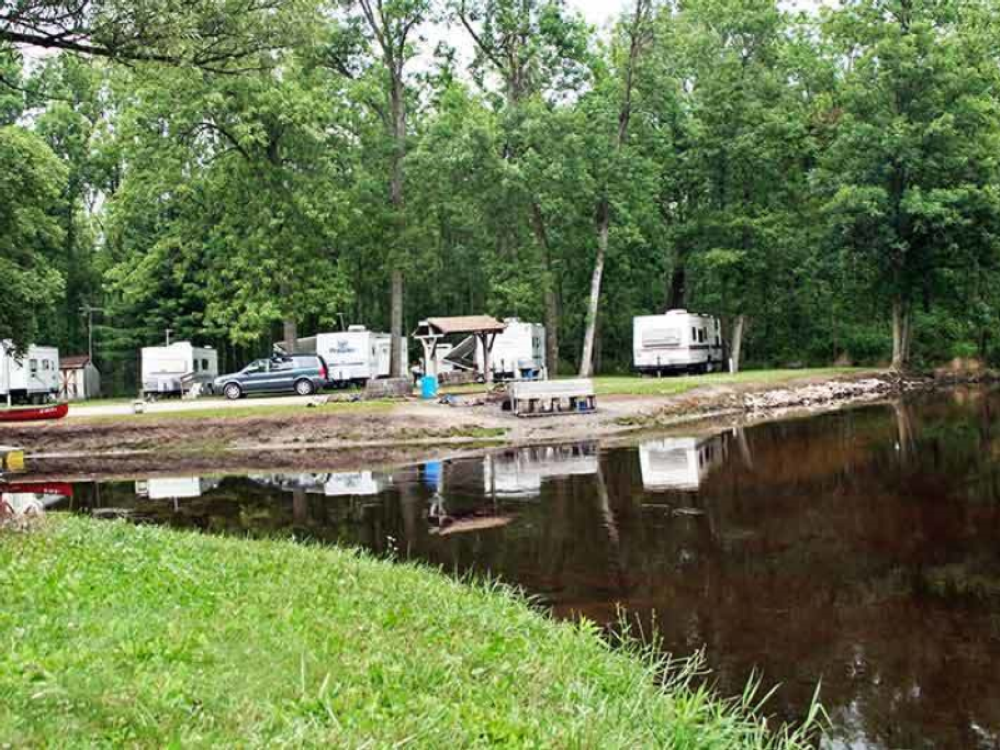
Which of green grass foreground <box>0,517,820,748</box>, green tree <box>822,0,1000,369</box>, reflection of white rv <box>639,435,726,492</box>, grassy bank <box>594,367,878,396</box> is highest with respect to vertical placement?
green tree <box>822,0,1000,369</box>

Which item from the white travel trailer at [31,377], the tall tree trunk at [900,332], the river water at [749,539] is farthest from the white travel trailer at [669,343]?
the white travel trailer at [31,377]

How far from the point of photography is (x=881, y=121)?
39.4 m

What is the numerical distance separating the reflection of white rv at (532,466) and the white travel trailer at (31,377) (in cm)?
2463

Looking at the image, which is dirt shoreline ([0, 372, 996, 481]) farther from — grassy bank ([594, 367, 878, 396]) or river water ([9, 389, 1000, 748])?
river water ([9, 389, 1000, 748])

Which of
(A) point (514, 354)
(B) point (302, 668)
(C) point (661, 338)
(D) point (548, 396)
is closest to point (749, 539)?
(B) point (302, 668)

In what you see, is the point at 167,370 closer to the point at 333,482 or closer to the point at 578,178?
the point at 578,178

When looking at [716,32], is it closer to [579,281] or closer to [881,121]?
[881,121]

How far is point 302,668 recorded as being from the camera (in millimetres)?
4723

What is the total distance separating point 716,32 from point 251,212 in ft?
79.0

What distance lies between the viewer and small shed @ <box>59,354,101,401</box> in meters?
43.3

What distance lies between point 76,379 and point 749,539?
40.7 meters

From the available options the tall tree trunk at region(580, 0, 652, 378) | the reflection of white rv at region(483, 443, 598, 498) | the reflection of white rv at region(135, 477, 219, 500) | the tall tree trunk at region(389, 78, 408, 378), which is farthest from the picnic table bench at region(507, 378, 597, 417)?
the tall tree trunk at region(580, 0, 652, 378)

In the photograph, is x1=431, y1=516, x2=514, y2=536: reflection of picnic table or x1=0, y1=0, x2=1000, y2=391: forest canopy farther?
x1=0, y1=0, x2=1000, y2=391: forest canopy

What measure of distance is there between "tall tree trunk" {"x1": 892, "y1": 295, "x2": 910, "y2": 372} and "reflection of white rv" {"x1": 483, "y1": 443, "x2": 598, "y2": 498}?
79.8 feet
